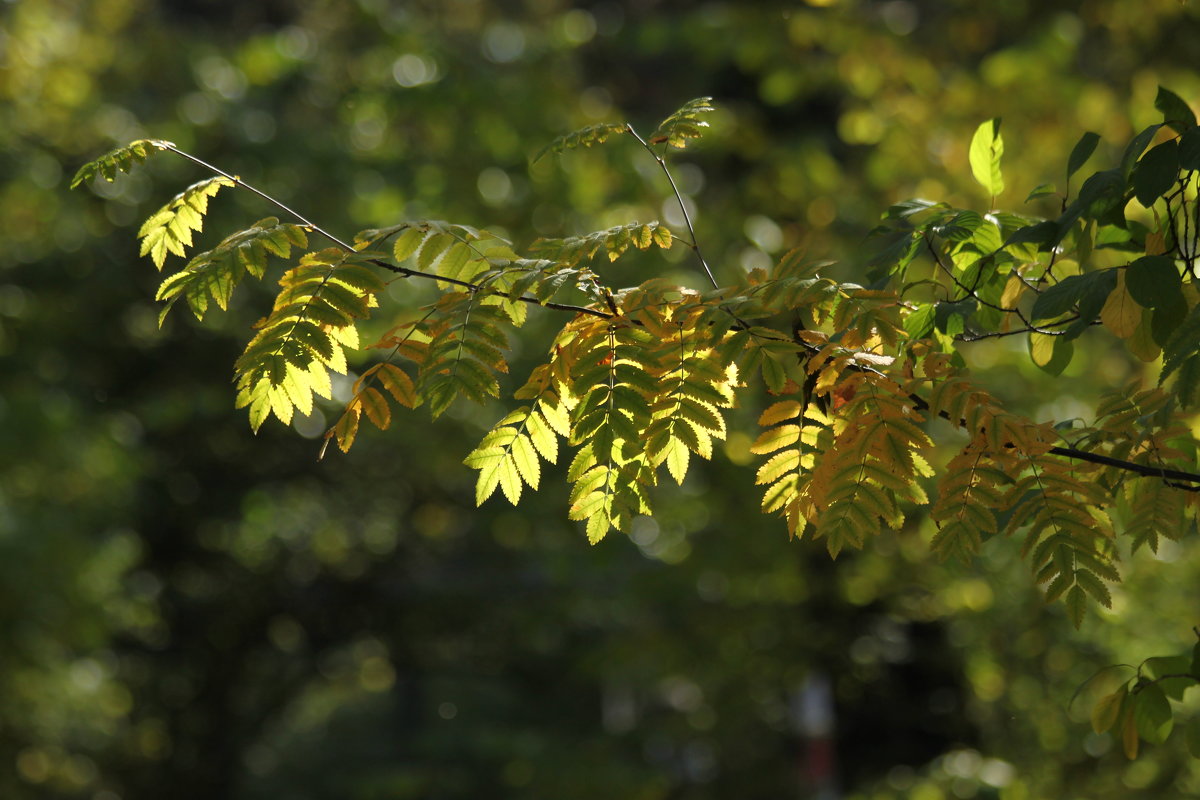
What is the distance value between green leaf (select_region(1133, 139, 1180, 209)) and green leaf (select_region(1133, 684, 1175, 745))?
3.17 feet

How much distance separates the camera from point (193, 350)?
8945 mm

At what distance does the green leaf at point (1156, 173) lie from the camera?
5.60 ft

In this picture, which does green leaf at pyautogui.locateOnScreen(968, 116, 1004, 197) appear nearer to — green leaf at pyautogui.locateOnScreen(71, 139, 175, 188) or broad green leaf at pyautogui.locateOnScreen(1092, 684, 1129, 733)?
broad green leaf at pyautogui.locateOnScreen(1092, 684, 1129, 733)

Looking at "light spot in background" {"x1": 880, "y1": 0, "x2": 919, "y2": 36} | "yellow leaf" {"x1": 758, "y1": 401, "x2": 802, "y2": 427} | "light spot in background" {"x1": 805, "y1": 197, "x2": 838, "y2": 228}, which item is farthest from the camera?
"light spot in background" {"x1": 880, "y1": 0, "x2": 919, "y2": 36}

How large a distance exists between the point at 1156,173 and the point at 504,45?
7.57 meters

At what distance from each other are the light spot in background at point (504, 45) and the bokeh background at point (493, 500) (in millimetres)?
41

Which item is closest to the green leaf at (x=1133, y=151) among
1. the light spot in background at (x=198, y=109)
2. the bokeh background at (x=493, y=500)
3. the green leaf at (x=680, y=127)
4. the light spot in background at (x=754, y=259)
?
the green leaf at (x=680, y=127)

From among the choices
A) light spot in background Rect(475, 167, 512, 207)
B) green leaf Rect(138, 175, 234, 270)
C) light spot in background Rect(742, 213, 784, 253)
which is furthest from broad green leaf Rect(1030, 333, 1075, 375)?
light spot in background Rect(475, 167, 512, 207)

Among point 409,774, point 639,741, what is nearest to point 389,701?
point 409,774

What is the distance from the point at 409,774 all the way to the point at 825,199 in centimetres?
577

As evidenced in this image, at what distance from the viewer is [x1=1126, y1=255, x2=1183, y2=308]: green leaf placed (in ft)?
5.66

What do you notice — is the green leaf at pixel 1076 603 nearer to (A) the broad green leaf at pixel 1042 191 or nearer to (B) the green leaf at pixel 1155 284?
(B) the green leaf at pixel 1155 284

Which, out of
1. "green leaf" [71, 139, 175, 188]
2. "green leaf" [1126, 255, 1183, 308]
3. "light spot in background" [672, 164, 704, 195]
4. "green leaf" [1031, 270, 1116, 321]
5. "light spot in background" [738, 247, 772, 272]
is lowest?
"green leaf" [1126, 255, 1183, 308]

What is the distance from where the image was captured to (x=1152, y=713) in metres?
2.16
